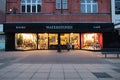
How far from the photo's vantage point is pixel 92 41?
153 ft

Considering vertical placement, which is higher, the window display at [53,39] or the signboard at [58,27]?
the signboard at [58,27]

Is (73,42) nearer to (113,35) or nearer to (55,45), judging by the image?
(55,45)

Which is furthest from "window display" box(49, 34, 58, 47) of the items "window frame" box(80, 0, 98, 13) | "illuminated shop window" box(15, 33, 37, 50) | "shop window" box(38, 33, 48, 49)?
"window frame" box(80, 0, 98, 13)

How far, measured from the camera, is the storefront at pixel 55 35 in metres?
43.8

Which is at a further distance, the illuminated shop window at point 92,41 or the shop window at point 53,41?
the shop window at point 53,41

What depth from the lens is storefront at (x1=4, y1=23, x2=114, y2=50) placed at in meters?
43.8

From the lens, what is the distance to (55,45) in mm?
47375

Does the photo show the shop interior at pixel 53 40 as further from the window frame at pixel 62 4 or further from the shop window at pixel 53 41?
the window frame at pixel 62 4

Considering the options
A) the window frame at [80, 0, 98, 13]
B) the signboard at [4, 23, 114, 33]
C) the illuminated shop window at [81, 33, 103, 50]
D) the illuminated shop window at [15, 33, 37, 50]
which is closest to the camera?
the signboard at [4, 23, 114, 33]

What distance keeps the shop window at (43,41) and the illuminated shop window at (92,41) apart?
223 inches

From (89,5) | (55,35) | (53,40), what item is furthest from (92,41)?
(53,40)

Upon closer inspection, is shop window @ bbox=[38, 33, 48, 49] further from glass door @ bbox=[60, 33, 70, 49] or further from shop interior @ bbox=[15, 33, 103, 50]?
glass door @ bbox=[60, 33, 70, 49]

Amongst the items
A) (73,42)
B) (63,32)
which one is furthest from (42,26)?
(73,42)

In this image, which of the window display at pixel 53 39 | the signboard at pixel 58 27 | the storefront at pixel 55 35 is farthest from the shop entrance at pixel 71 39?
the signboard at pixel 58 27
